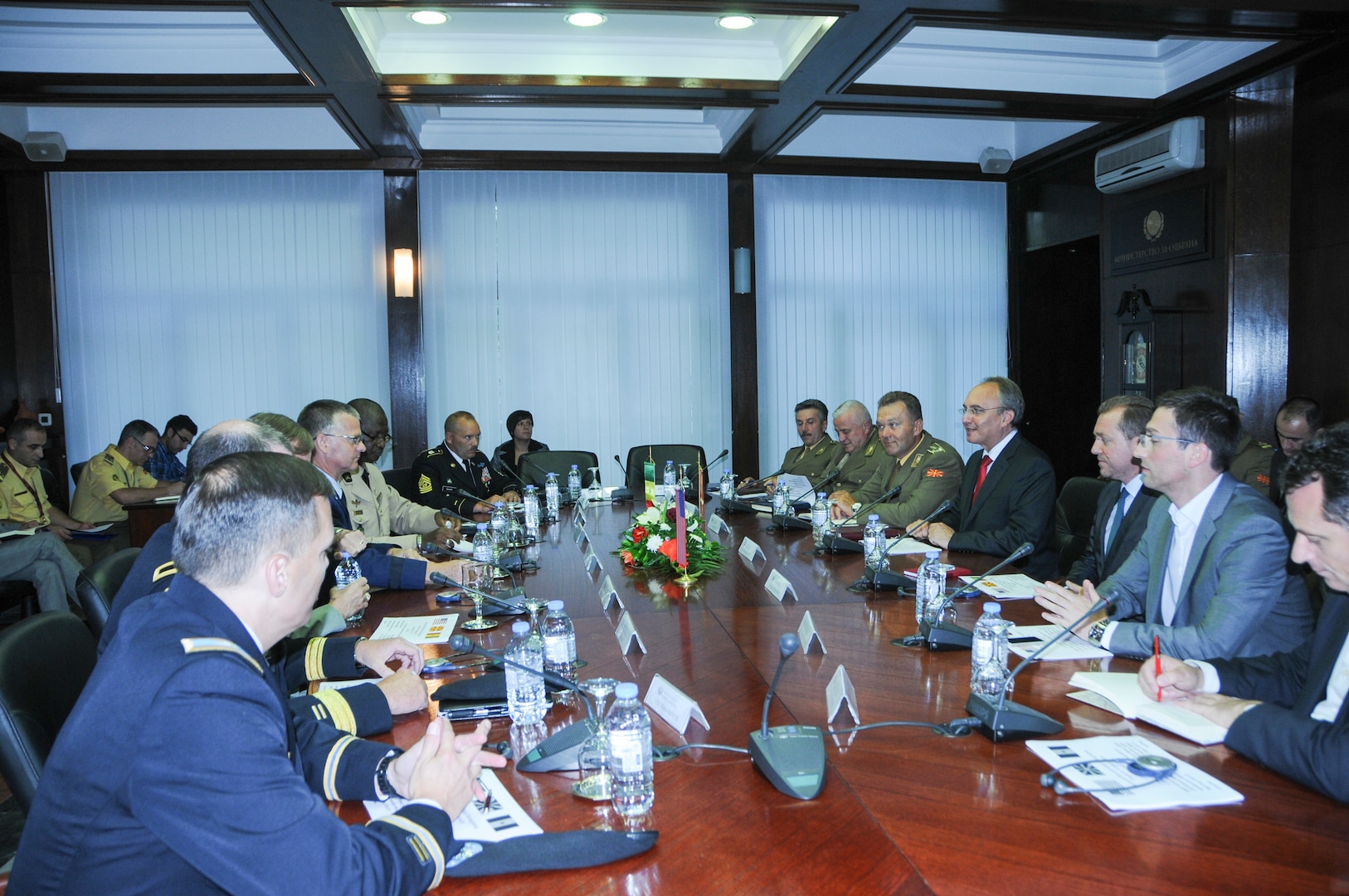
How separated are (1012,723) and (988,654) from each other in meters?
0.29

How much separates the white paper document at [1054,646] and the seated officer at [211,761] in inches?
58.6

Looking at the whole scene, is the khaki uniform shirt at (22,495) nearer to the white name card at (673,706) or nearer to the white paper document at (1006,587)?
the white name card at (673,706)

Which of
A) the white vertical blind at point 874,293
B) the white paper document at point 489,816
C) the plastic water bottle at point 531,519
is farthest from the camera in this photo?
the white vertical blind at point 874,293

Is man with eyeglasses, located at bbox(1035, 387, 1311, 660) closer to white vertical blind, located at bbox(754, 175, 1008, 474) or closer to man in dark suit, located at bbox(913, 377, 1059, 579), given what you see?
man in dark suit, located at bbox(913, 377, 1059, 579)

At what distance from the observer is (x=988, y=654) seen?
6.54ft

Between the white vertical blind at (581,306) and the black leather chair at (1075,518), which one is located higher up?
the white vertical blind at (581,306)

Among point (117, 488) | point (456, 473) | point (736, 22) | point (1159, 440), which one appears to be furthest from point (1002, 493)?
point (117, 488)

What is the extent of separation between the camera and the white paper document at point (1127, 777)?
1463 mm

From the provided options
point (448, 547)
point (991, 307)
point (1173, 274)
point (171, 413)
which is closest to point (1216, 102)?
point (1173, 274)

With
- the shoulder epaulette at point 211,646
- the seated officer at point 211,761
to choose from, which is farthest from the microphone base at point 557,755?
the shoulder epaulette at point 211,646

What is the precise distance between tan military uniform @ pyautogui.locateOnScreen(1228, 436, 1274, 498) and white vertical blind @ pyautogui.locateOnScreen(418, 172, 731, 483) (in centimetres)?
371

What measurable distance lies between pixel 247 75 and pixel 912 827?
525 cm

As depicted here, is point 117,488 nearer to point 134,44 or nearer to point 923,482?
point 134,44

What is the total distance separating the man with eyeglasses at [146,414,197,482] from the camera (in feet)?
21.8
